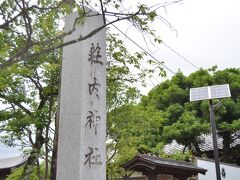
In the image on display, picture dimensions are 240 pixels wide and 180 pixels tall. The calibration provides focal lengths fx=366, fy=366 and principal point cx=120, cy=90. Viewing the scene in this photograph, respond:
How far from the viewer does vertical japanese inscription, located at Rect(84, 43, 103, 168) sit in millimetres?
5531

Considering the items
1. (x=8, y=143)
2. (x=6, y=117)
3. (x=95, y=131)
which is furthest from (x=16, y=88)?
(x=95, y=131)

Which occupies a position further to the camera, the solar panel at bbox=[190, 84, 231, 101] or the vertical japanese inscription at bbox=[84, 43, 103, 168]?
the solar panel at bbox=[190, 84, 231, 101]

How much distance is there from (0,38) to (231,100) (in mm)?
12666

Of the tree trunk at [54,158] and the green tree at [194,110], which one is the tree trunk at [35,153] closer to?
the tree trunk at [54,158]

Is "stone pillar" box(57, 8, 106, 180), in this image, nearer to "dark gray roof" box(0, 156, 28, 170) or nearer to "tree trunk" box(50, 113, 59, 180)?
"tree trunk" box(50, 113, 59, 180)

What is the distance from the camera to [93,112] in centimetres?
577

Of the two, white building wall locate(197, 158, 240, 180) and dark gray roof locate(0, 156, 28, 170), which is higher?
dark gray roof locate(0, 156, 28, 170)

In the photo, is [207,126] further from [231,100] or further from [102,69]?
[102,69]

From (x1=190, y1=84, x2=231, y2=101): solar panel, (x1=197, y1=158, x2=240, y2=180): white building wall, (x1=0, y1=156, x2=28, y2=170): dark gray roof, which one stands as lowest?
(x1=197, y1=158, x2=240, y2=180): white building wall

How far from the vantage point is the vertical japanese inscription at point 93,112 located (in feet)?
18.1

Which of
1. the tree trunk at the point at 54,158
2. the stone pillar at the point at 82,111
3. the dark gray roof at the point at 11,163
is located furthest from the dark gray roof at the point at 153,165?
the dark gray roof at the point at 11,163

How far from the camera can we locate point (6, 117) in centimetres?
791

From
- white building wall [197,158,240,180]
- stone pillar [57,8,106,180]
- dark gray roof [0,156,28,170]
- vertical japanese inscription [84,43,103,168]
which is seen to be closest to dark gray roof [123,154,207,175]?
white building wall [197,158,240,180]

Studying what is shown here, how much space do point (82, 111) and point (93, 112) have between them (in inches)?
9.8
